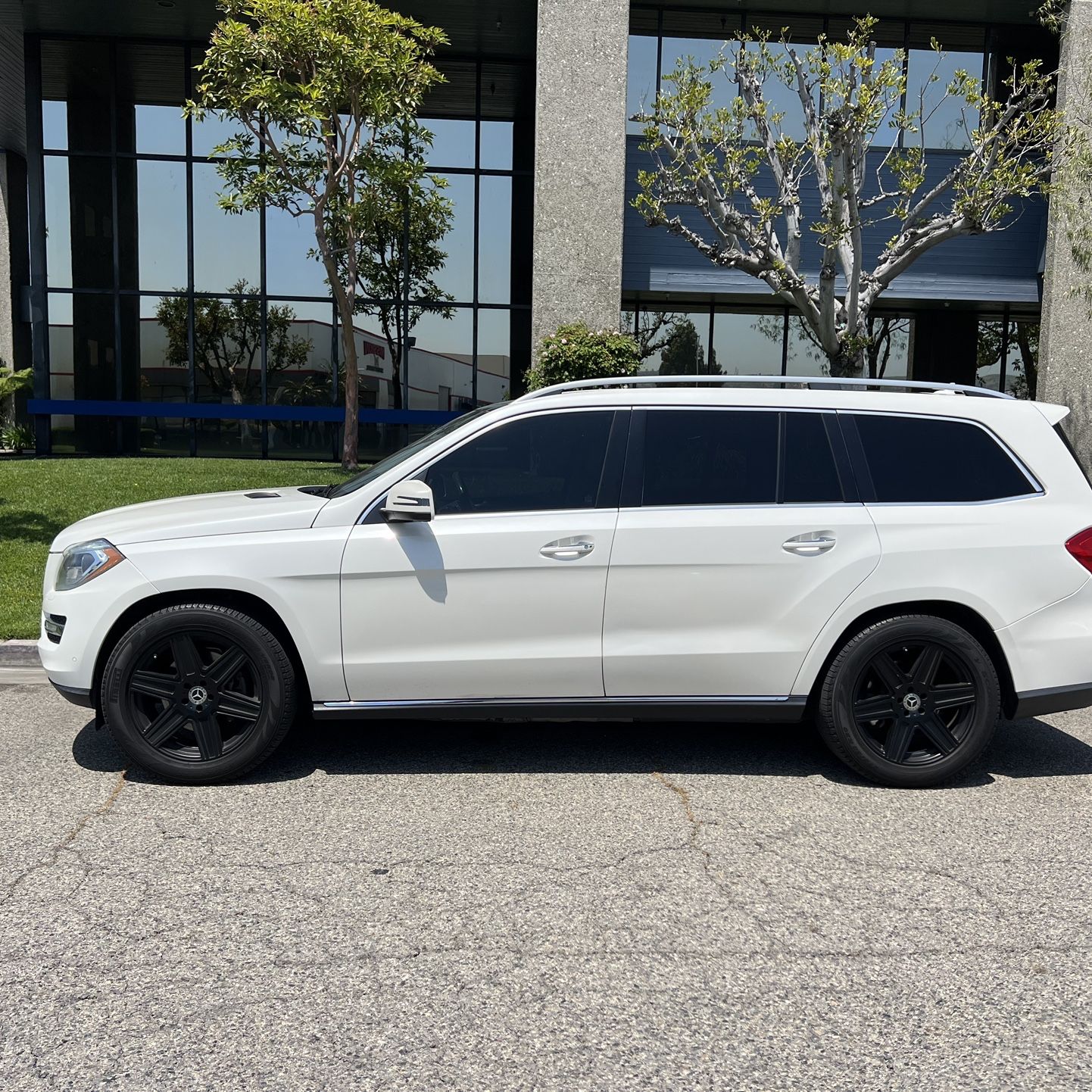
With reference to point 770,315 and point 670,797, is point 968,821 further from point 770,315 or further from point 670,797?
point 770,315

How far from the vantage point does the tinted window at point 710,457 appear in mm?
5047

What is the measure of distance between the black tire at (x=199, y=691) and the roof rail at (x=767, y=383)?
5.71 feet

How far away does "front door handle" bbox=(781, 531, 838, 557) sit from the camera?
495 centimetres

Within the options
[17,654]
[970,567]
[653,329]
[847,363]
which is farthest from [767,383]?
[653,329]

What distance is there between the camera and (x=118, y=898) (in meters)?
3.71

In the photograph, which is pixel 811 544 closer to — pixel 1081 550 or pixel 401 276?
pixel 1081 550

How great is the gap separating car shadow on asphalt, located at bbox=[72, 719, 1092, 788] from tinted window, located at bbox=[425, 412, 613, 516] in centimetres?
128

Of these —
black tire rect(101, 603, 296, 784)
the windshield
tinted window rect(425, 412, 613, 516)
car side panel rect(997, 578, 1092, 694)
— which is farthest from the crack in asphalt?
car side panel rect(997, 578, 1092, 694)

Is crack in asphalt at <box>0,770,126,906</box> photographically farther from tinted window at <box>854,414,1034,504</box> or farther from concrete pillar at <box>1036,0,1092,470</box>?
concrete pillar at <box>1036,0,1092,470</box>

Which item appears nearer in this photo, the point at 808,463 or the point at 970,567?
the point at 970,567

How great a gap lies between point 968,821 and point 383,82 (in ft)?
44.8

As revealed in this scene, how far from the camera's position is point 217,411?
73.0 feet

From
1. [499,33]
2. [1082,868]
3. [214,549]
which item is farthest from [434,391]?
[1082,868]

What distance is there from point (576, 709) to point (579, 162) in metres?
14.8
